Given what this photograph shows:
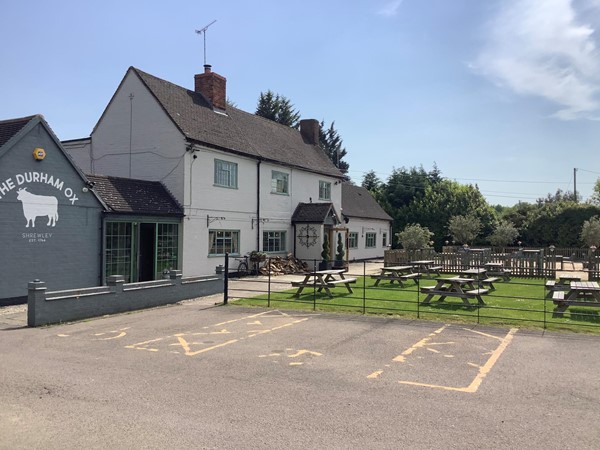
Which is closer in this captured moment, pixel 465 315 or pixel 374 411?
pixel 374 411

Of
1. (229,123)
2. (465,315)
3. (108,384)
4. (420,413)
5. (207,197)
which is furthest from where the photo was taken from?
(229,123)

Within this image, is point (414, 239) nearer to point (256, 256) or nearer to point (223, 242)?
point (256, 256)

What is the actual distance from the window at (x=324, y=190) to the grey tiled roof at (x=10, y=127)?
736 inches

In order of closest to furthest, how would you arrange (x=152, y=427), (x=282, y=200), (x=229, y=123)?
(x=152, y=427), (x=229, y=123), (x=282, y=200)

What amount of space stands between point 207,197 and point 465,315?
12.9 m

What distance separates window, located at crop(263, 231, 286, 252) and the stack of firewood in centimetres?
67

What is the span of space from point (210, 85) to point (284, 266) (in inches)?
393

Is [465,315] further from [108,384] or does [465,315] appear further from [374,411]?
[108,384]

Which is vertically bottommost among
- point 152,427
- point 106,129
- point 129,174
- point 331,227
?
point 152,427

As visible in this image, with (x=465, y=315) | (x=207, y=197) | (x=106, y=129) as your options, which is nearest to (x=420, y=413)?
(x=465, y=315)

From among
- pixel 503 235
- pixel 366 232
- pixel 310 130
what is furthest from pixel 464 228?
pixel 310 130

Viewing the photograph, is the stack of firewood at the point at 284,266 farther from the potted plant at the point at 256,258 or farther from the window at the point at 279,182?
the window at the point at 279,182

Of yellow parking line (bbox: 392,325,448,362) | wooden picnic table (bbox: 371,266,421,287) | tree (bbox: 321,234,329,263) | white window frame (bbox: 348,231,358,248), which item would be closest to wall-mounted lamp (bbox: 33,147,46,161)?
wooden picnic table (bbox: 371,266,421,287)

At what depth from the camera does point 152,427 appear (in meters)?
5.36
